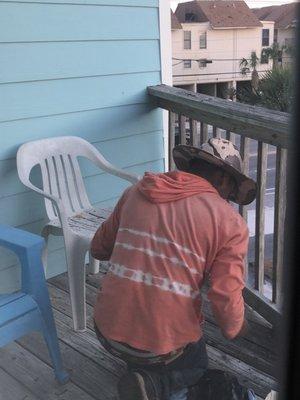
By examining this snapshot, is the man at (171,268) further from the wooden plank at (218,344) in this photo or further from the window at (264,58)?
the window at (264,58)

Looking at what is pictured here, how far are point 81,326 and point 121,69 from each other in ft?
4.86

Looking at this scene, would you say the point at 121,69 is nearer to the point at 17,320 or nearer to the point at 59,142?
the point at 59,142

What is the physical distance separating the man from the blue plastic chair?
11.9 inches

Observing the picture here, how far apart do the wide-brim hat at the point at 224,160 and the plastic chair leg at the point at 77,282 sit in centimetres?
81

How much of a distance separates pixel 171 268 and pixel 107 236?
41cm

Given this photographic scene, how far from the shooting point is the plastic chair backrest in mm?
2514

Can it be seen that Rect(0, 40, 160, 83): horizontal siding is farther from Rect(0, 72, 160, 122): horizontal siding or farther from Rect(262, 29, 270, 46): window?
Rect(262, 29, 270, 46): window

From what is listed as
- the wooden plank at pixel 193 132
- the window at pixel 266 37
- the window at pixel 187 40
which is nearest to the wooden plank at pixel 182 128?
the wooden plank at pixel 193 132

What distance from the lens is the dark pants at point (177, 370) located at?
1.53 m

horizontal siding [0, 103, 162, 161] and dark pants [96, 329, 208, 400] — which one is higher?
horizontal siding [0, 103, 162, 161]

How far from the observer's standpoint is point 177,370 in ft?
5.13

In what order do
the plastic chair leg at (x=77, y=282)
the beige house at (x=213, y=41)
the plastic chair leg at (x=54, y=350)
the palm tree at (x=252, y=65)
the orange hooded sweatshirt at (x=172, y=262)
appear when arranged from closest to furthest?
Result: the orange hooded sweatshirt at (x=172, y=262)
the plastic chair leg at (x=54, y=350)
the plastic chair leg at (x=77, y=282)
the beige house at (x=213, y=41)
the palm tree at (x=252, y=65)

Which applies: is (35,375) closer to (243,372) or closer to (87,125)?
(243,372)

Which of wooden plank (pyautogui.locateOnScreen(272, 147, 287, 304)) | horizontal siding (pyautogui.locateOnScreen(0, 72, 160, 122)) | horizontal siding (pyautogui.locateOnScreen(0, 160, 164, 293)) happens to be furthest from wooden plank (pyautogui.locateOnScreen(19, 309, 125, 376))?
horizontal siding (pyautogui.locateOnScreen(0, 72, 160, 122))
